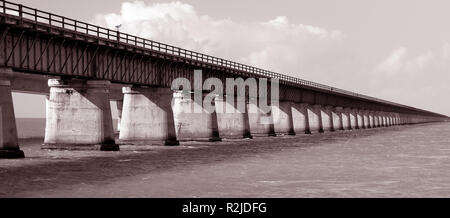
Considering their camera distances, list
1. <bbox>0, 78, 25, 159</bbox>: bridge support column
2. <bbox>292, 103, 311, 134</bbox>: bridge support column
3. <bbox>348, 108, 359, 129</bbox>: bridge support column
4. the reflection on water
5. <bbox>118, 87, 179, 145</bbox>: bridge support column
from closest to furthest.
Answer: the reflection on water → <bbox>0, 78, 25, 159</bbox>: bridge support column → <bbox>118, 87, 179, 145</bbox>: bridge support column → <bbox>292, 103, 311, 134</bbox>: bridge support column → <bbox>348, 108, 359, 129</bbox>: bridge support column

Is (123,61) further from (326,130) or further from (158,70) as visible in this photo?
(326,130)

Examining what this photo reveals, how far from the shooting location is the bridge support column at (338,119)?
12669cm

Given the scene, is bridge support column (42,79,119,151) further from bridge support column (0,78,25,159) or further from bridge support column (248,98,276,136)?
bridge support column (248,98,276,136)

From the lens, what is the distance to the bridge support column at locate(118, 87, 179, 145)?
183 feet

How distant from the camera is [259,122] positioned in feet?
285

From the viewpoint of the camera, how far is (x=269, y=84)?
289ft

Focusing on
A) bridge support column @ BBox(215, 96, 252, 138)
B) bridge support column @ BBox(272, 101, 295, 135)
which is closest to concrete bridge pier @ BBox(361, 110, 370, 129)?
bridge support column @ BBox(272, 101, 295, 135)

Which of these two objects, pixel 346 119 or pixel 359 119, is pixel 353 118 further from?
pixel 346 119

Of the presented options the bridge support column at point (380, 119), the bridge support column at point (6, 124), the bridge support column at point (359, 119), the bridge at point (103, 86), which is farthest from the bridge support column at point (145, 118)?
the bridge support column at point (380, 119)

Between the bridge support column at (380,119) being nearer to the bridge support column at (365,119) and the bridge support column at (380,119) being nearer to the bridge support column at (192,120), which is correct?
the bridge support column at (365,119)

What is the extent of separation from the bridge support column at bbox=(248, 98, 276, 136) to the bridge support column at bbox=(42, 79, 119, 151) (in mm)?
40945

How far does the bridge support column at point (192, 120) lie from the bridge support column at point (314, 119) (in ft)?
144

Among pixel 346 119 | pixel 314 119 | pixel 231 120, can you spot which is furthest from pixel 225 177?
pixel 346 119
